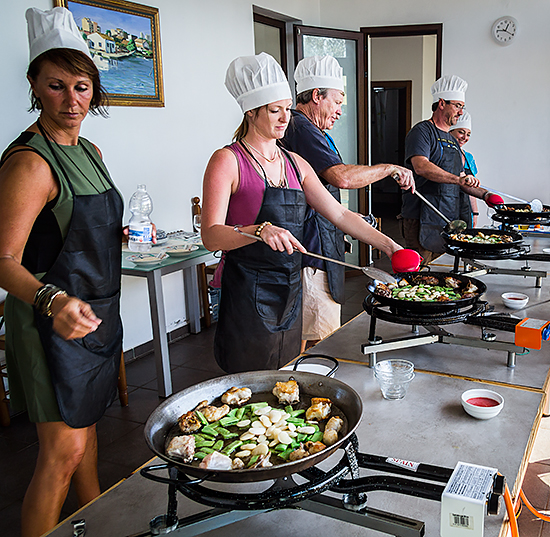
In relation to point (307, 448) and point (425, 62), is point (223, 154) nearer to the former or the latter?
point (307, 448)

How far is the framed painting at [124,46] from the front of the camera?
3533 mm

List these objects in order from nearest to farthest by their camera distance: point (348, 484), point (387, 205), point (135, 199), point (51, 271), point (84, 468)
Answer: point (348, 484) → point (51, 271) → point (84, 468) → point (135, 199) → point (387, 205)

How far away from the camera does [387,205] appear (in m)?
12.0

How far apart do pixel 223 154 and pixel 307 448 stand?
45.8 inches

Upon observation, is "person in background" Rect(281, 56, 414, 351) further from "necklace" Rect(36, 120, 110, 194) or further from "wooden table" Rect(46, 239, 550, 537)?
"necklace" Rect(36, 120, 110, 194)

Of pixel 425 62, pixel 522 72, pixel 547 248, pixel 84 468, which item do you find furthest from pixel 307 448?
pixel 425 62

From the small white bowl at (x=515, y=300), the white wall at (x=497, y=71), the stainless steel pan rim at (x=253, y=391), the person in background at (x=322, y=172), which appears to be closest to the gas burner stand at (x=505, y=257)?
the small white bowl at (x=515, y=300)

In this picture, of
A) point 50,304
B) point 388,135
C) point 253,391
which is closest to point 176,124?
point 50,304

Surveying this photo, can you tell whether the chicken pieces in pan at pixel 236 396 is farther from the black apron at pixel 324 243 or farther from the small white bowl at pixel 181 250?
the small white bowl at pixel 181 250

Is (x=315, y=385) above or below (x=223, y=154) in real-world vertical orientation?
below

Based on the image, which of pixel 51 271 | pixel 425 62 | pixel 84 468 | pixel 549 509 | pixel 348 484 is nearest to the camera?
pixel 348 484

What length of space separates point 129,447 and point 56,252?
5.09ft

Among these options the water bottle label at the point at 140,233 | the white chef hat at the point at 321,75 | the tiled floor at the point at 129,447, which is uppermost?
the white chef hat at the point at 321,75

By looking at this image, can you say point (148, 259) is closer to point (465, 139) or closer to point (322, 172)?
point (322, 172)
